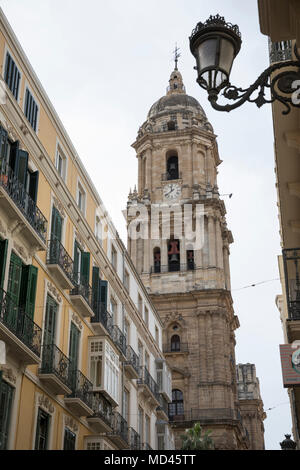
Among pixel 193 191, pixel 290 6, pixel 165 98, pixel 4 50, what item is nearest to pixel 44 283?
pixel 4 50

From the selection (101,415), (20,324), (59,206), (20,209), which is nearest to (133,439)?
(101,415)

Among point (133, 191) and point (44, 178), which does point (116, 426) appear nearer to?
point (44, 178)

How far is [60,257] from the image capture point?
19.6 meters

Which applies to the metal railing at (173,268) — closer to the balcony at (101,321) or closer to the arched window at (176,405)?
the arched window at (176,405)

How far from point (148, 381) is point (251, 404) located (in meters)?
40.8

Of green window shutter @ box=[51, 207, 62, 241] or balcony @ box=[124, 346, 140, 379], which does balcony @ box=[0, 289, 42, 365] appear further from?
balcony @ box=[124, 346, 140, 379]

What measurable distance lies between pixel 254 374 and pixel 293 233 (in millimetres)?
59090

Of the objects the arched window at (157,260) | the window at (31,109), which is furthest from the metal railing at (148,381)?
the arched window at (157,260)

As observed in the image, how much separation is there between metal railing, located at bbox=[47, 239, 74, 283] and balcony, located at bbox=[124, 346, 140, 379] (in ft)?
19.3

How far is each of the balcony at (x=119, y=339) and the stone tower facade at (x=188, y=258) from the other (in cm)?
2018

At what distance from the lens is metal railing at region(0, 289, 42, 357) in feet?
49.7

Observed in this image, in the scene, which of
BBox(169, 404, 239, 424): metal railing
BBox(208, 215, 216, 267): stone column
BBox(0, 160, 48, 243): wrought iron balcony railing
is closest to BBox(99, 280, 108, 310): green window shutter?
BBox(0, 160, 48, 243): wrought iron balcony railing

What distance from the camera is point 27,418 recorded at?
16297mm

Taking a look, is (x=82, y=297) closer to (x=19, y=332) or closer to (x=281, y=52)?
(x=19, y=332)
